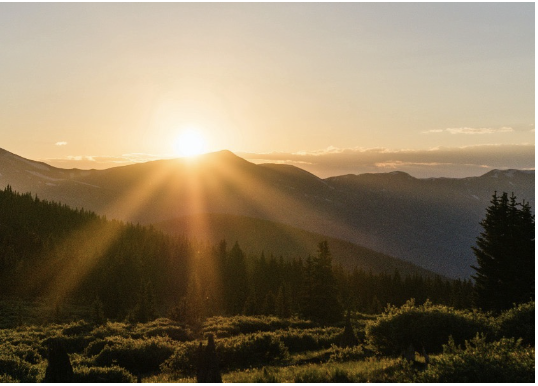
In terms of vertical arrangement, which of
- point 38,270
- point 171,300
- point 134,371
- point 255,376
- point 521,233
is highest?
point 521,233

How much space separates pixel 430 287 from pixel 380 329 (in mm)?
105680

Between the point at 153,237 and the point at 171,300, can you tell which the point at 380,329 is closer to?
the point at 171,300

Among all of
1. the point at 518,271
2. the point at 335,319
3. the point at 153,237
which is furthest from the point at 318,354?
the point at 153,237

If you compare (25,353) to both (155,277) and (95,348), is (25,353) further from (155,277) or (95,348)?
(155,277)

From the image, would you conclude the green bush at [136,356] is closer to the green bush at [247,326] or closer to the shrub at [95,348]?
the shrub at [95,348]

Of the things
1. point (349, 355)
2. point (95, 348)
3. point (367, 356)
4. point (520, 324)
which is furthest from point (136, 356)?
point (520, 324)

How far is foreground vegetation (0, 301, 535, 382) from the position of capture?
1862 centimetres

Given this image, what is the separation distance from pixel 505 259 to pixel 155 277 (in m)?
101

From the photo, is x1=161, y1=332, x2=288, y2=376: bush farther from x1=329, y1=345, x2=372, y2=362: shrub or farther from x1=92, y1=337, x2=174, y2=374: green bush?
x1=329, y1=345, x2=372, y2=362: shrub

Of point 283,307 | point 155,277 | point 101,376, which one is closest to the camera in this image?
point 101,376

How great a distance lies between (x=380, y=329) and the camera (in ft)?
97.6

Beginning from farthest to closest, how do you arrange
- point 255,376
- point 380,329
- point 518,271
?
point 518,271 → point 380,329 → point 255,376

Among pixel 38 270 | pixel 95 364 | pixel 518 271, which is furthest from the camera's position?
pixel 38 270

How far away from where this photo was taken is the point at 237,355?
30.9m
